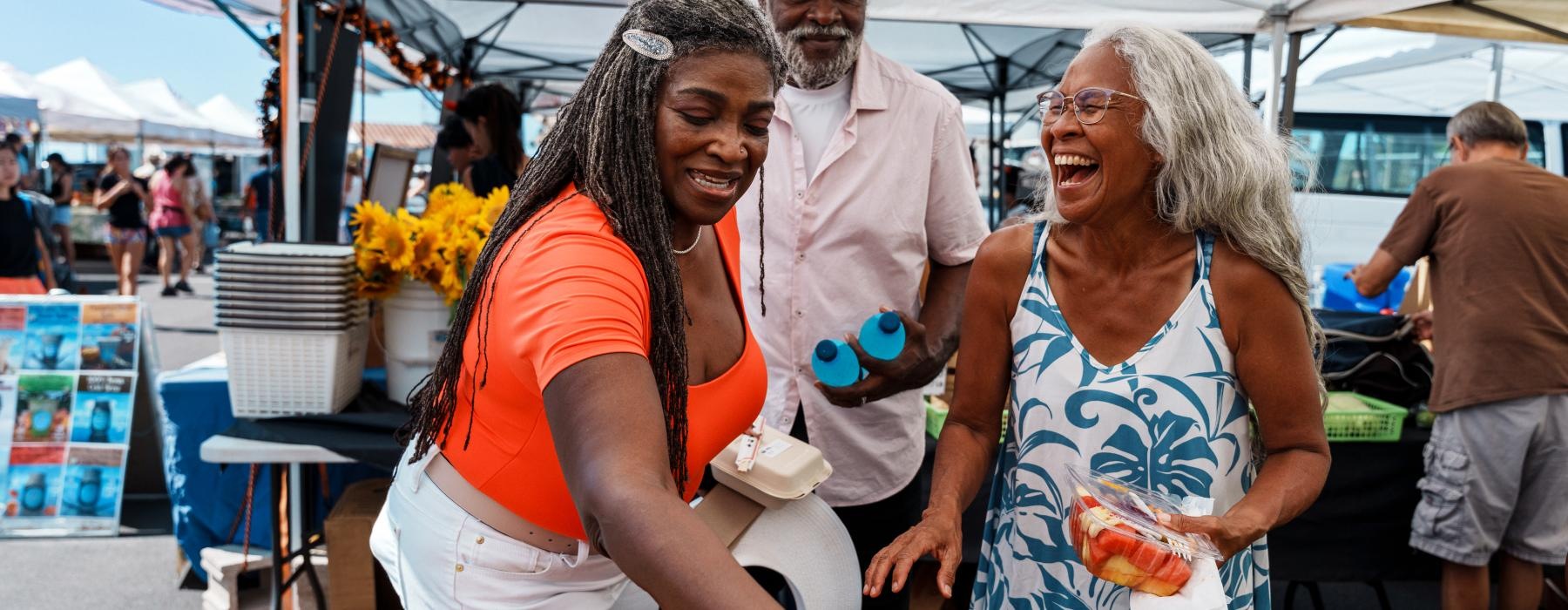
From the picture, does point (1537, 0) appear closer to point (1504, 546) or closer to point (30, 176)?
point (1504, 546)

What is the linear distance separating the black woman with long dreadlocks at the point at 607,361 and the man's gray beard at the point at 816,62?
872mm

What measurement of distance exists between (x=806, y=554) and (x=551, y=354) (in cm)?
76

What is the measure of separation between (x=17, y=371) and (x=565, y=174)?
15.5 ft

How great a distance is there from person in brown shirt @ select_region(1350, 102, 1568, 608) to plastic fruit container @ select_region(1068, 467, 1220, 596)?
2908mm

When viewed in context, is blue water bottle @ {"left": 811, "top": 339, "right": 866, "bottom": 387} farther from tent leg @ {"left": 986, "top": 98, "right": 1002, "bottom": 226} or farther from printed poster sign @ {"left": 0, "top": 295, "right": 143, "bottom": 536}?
tent leg @ {"left": 986, "top": 98, "right": 1002, "bottom": 226}

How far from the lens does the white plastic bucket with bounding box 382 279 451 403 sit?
303 centimetres

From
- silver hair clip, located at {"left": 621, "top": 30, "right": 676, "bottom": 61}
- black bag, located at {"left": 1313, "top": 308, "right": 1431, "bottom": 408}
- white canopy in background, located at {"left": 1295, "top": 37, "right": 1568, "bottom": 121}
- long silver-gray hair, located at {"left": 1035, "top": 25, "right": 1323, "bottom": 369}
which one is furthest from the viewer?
white canopy in background, located at {"left": 1295, "top": 37, "right": 1568, "bottom": 121}

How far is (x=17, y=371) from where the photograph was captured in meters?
4.78

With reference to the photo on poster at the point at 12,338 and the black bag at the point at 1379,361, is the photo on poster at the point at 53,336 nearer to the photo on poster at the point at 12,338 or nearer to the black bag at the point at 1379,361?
the photo on poster at the point at 12,338

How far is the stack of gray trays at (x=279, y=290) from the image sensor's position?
2.86 m

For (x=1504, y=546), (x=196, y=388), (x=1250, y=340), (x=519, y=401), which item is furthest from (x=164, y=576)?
(x=1504, y=546)

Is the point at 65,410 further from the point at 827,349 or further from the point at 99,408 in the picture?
the point at 827,349

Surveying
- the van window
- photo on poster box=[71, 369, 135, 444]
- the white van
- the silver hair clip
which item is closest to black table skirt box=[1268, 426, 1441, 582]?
the silver hair clip

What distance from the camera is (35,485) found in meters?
4.82
